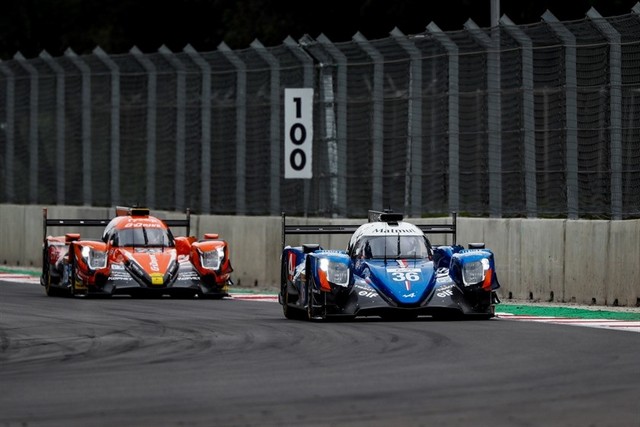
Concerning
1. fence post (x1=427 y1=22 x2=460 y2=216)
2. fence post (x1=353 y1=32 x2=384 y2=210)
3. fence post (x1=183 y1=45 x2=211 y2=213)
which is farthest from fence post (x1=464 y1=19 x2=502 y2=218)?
fence post (x1=183 y1=45 x2=211 y2=213)

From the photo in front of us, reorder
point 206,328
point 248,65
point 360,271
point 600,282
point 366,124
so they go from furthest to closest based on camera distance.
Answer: point 248,65
point 366,124
point 600,282
point 360,271
point 206,328

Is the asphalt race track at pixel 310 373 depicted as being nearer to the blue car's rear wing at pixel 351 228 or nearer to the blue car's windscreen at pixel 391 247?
the blue car's windscreen at pixel 391 247

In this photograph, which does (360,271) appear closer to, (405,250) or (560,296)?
(405,250)

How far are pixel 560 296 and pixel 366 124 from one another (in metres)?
5.18

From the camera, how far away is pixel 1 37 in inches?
2662

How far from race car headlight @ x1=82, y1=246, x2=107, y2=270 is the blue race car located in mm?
4867

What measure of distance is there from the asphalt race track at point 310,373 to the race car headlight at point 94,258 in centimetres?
443

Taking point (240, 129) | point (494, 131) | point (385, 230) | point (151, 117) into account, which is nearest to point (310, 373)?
point (385, 230)

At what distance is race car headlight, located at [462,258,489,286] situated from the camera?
19.6m

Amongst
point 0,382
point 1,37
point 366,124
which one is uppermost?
point 1,37

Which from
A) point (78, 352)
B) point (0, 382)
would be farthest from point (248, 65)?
point (0, 382)

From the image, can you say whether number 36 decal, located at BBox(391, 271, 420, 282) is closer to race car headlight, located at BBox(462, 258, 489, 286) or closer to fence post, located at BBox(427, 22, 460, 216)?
race car headlight, located at BBox(462, 258, 489, 286)

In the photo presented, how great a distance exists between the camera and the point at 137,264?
2488 centimetres

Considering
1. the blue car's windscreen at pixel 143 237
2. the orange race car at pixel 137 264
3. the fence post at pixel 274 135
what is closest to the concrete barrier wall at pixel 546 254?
the fence post at pixel 274 135
